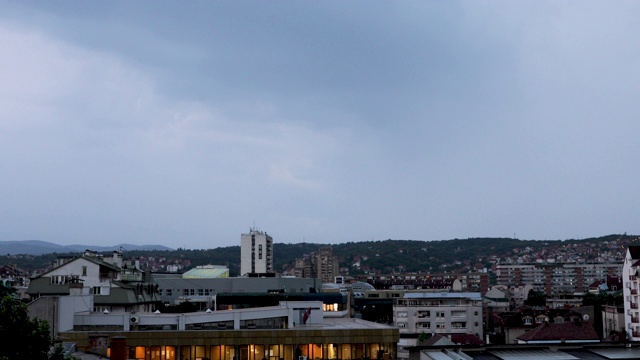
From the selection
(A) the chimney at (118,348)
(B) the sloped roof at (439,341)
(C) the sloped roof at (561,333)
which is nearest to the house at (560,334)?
(C) the sloped roof at (561,333)

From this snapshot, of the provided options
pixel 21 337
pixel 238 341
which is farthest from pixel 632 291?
pixel 21 337

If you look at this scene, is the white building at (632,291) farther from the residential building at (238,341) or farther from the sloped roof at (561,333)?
the residential building at (238,341)

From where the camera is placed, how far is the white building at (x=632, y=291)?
87.8 m

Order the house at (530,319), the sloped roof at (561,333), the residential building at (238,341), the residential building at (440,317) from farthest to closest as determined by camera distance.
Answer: the residential building at (440,317)
the house at (530,319)
the sloped roof at (561,333)
the residential building at (238,341)

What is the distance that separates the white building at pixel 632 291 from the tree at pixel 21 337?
76.6 m

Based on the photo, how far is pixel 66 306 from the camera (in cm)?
5334

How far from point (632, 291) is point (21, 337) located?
80.6 m

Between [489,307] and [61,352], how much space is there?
12150cm

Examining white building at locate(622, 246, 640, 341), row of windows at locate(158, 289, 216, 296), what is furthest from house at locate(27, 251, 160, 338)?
row of windows at locate(158, 289, 216, 296)

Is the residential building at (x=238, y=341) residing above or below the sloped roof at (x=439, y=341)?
above

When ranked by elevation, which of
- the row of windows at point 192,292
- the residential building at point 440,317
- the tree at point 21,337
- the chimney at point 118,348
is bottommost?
the residential building at point 440,317

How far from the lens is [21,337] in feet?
94.0

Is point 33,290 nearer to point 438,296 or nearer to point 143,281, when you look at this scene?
point 143,281

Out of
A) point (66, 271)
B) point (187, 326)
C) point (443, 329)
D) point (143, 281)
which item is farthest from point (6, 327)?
point (443, 329)
